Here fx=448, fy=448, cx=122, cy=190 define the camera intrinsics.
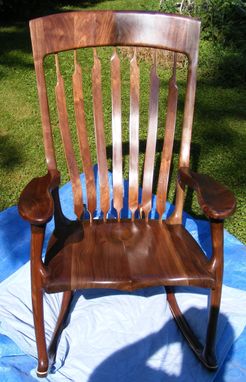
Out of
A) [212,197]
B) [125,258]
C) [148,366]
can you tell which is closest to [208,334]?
[148,366]

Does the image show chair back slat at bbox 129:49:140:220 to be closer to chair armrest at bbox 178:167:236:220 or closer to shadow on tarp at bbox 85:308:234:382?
chair armrest at bbox 178:167:236:220

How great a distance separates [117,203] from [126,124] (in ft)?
6.24

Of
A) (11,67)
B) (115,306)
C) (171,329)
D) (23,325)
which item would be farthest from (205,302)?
(11,67)

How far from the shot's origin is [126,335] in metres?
1.88

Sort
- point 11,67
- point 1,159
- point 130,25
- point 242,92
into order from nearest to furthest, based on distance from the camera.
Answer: point 130,25 < point 1,159 < point 242,92 < point 11,67

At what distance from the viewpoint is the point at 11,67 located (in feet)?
16.3

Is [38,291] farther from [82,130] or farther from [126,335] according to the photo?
[82,130]

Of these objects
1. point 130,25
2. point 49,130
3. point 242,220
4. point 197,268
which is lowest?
point 242,220

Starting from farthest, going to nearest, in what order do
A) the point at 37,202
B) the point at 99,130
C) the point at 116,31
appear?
the point at 99,130, the point at 116,31, the point at 37,202

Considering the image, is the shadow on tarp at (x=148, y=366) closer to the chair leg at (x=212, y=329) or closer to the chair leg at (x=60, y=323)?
the chair leg at (x=212, y=329)

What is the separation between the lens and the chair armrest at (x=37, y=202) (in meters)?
1.40

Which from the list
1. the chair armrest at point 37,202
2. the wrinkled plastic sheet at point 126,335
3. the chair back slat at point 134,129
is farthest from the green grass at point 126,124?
the chair armrest at point 37,202

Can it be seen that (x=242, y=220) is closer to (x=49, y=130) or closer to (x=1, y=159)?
(x=49, y=130)

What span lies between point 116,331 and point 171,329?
0.78ft
